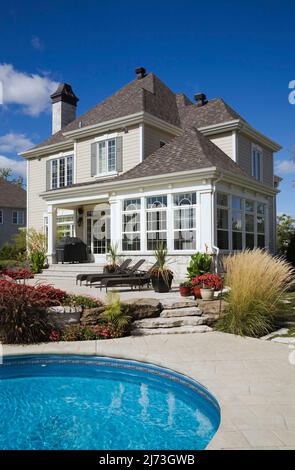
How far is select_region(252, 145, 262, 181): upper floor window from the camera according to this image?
2003 centimetres

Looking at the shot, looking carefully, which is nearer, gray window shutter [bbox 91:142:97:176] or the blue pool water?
the blue pool water

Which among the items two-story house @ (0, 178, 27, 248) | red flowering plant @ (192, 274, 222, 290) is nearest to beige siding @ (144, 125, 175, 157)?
red flowering plant @ (192, 274, 222, 290)

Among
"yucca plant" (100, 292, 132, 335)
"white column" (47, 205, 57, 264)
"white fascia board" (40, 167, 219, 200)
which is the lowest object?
"yucca plant" (100, 292, 132, 335)

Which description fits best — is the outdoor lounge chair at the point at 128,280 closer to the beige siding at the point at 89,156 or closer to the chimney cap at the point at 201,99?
the beige siding at the point at 89,156

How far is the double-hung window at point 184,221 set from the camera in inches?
531

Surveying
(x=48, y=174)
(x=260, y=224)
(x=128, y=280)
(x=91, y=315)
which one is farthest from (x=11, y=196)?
(x=91, y=315)

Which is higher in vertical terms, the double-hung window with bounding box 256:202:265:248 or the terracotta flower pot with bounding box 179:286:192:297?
the double-hung window with bounding box 256:202:265:248

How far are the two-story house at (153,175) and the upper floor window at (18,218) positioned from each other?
15.3 metres

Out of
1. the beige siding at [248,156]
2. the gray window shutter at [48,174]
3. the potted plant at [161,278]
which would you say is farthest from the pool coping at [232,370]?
the gray window shutter at [48,174]

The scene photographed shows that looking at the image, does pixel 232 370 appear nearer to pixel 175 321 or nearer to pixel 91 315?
pixel 175 321

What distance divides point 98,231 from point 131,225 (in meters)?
4.34

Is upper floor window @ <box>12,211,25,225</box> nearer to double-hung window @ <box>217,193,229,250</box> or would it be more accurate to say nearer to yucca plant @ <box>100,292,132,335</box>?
double-hung window @ <box>217,193,229,250</box>

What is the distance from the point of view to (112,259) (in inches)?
601

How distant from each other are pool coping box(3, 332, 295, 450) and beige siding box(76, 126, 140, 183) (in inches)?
459
